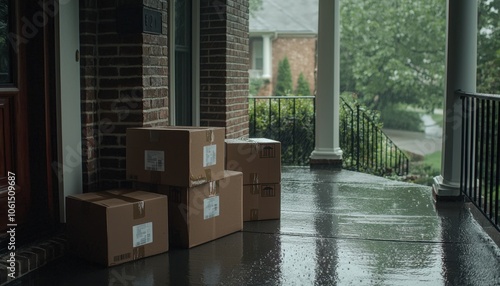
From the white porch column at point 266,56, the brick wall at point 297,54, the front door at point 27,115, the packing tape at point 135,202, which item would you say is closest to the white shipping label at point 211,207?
the packing tape at point 135,202

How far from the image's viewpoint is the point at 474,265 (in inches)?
150

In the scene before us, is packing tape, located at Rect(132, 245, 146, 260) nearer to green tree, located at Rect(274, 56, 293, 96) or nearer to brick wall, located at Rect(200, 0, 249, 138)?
brick wall, located at Rect(200, 0, 249, 138)

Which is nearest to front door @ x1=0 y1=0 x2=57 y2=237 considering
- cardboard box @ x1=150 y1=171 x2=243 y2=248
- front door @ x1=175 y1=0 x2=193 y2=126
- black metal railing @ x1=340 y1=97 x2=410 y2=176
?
cardboard box @ x1=150 y1=171 x2=243 y2=248

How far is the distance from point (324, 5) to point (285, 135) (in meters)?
2.47

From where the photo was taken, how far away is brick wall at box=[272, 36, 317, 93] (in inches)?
872

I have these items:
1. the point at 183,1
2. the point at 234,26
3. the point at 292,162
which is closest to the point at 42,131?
the point at 183,1

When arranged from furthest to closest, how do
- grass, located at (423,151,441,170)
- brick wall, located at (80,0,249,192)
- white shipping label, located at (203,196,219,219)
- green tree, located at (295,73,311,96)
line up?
green tree, located at (295,73,311,96)
grass, located at (423,151,441,170)
brick wall, located at (80,0,249,192)
white shipping label, located at (203,196,219,219)

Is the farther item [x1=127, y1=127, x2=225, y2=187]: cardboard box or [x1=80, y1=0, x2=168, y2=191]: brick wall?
[x1=80, y1=0, x2=168, y2=191]: brick wall

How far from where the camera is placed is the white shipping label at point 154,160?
13.5 ft

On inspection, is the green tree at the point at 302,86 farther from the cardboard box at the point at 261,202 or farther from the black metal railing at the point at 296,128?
the cardboard box at the point at 261,202

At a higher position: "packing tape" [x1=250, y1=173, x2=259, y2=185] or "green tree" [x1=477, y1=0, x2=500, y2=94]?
"green tree" [x1=477, y1=0, x2=500, y2=94]

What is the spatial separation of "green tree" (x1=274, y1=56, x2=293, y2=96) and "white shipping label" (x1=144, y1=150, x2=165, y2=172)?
18.0 meters

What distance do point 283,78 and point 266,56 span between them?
3.21 ft

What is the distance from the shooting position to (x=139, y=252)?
12.8 feet
